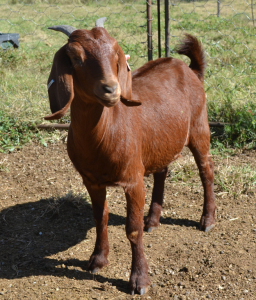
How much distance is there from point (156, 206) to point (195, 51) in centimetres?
151

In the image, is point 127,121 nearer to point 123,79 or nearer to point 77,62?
point 123,79

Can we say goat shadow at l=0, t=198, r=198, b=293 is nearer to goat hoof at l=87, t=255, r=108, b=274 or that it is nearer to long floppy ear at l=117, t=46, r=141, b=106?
goat hoof at l=87, t=255, r=108, b=274

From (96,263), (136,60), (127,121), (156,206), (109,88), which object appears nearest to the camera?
(109,88)

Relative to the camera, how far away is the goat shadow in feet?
10.3

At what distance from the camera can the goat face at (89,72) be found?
2115 millimetres

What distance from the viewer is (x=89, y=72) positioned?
7.13ft

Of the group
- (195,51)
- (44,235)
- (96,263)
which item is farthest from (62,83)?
(195,51)

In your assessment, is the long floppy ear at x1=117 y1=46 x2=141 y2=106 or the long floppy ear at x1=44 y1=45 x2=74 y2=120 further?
the long floppy ear at x1=117 y1=46 x2=141 y2=106

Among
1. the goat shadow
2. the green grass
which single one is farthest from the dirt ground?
the green grass

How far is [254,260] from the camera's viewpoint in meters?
3.12

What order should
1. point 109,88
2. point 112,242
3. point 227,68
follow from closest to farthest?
point 109,88, point 112,242, point 227,68

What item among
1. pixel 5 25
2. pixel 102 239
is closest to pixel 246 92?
pixel 102 239

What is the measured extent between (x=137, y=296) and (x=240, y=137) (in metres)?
2.87

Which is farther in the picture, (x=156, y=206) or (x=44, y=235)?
(x=156, y=206)
